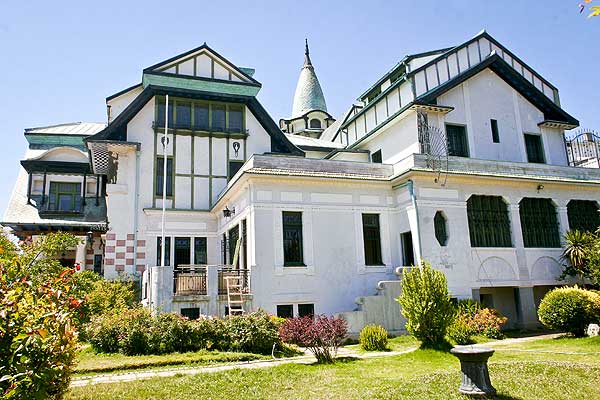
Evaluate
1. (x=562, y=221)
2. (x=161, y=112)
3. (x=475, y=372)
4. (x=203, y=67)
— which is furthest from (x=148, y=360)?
(x=562, y=221)

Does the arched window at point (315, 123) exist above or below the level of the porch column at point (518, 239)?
above

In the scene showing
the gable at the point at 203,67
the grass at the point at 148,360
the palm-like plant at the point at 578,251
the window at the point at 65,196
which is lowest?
the grass at the point at 148,360

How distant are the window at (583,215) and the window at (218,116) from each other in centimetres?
1899

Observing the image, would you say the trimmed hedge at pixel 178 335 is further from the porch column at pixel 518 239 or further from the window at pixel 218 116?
the window at pixel 218 116

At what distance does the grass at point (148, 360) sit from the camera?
12812mm

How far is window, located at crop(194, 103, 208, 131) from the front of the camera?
27.0m

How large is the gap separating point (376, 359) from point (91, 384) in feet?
24.9

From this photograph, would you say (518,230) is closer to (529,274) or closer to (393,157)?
(529,274)

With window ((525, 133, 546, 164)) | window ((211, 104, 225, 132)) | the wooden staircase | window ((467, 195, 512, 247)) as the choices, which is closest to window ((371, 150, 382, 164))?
window ((467, 195, 512, 247))

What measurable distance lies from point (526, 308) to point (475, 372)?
14128mm

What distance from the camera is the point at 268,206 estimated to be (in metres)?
20.6

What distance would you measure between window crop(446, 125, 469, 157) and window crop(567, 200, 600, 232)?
6037 mm

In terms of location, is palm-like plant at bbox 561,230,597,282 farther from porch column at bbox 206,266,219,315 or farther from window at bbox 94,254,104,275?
window at bbox 94,254,104,275

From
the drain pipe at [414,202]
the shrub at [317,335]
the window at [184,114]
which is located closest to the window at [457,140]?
the drain pipe at [414,202]
